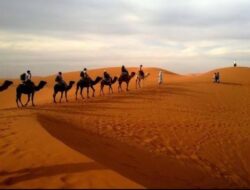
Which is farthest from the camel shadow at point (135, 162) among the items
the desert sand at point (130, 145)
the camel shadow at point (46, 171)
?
the camel shadow at point (46, 171)

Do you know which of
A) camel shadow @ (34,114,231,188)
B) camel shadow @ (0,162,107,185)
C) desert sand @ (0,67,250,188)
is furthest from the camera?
camel shadow @ (34,114,231,188)

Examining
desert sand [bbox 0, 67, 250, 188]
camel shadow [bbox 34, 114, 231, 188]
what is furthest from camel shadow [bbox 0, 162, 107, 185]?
camel shadow [bbox 34, 114, 231, 188]

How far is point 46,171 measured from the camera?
1010 centimetres

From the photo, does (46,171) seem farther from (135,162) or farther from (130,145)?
(130,145)

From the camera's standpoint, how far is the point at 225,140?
19500mm

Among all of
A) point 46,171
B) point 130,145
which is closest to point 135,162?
point 130,145

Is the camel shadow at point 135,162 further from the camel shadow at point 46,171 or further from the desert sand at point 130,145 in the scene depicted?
the camel shadow at point 46,171

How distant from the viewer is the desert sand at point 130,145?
10102mm

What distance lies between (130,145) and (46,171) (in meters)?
6.49

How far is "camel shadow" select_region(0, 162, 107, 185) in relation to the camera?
9795mm

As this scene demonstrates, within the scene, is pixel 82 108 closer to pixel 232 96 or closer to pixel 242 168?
pixel 242 168

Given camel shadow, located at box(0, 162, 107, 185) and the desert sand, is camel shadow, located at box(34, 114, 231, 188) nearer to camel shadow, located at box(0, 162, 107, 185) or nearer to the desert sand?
the desert sand

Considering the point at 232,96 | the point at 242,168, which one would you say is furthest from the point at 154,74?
the point at 242,168

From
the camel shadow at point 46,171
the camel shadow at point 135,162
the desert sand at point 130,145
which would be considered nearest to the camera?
the camel shadow at point 46,171
